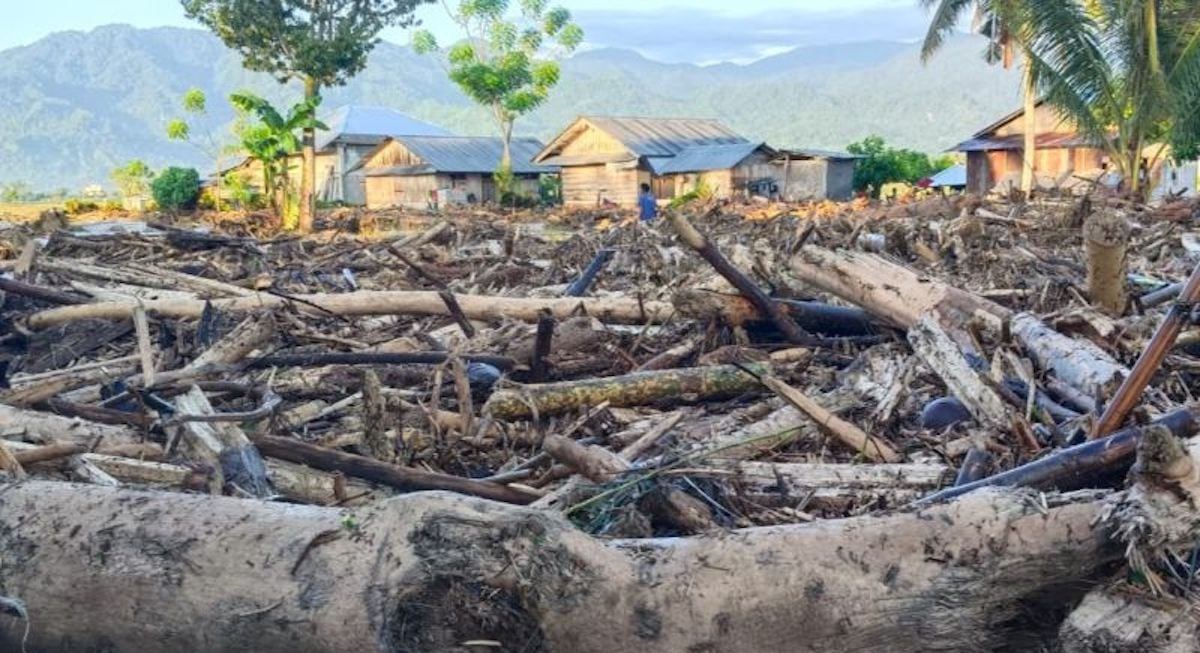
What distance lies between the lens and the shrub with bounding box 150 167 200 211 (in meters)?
36.6

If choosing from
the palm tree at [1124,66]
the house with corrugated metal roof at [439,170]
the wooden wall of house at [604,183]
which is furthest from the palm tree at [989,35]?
the house with corrugated metal roof at [439,170]

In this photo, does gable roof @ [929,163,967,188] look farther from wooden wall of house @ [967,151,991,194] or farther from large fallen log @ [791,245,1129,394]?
Answer: large fallen log @ [791,245,1129,394]

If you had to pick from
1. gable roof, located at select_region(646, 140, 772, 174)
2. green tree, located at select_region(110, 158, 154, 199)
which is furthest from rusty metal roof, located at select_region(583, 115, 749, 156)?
green tree, located at select_region(110, 158, 154, 199)

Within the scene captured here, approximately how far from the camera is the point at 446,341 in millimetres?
5871

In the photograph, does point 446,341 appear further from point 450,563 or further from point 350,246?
point 350,246

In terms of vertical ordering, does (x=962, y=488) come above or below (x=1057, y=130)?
below

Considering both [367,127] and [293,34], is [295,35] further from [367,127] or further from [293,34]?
[367,127]

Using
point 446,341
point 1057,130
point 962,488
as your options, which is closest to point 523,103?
point 1057,130

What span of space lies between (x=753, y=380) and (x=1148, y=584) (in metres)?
2.55

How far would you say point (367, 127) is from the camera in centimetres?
5847

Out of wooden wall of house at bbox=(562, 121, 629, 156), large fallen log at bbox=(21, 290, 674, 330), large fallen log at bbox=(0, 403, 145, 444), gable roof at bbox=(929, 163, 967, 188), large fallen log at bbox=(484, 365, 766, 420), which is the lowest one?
large fallen log at bbox=(0, 403, 145, 444)

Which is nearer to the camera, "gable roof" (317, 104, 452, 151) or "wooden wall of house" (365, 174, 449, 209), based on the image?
"wooden wall of house" (365, 174, 449, 209)

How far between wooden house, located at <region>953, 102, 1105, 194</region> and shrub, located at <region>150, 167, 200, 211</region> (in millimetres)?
25567

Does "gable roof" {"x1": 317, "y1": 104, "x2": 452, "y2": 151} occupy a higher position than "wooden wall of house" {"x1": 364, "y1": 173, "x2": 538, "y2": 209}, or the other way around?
"gable roof" {"x1": 317, "y1": 104, "x2": 452, "y2": 151}
